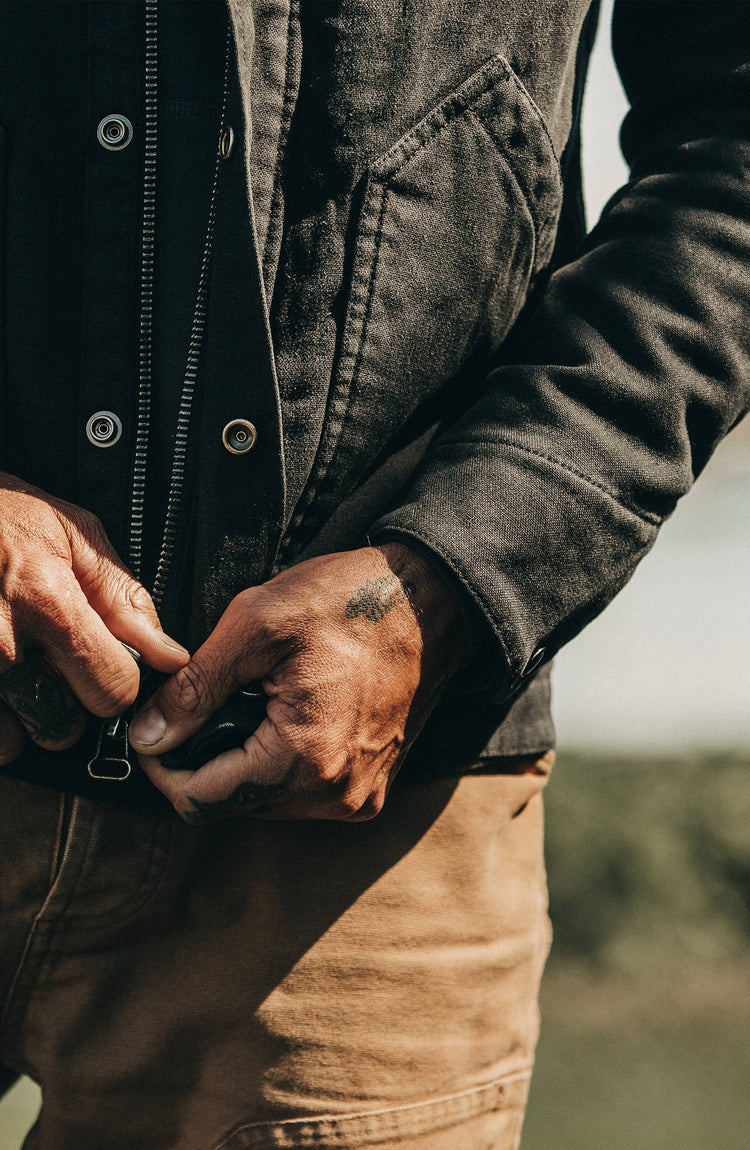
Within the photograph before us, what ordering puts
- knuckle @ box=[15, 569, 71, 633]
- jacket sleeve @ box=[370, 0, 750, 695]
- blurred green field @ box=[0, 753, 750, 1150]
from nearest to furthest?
knuckle @ box=[15, 569, 71, 633]
jacket sleeve @ box=[370, 0, 750, 695]
blurred green field @ box=[0, 753, 750, 1150]

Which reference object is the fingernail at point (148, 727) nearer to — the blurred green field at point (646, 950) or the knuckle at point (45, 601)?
the knuckle at point (45, 601)

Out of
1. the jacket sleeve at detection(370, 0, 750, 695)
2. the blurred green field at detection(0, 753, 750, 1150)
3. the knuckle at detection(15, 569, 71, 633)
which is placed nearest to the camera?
the knuckle at detection(15, 569, 71, 633)

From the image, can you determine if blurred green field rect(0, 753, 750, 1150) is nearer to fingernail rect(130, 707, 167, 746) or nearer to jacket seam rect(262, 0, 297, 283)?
fingernail rect(130, 707, 167, 746)

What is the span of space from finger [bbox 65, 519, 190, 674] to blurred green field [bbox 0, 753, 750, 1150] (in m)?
3.33

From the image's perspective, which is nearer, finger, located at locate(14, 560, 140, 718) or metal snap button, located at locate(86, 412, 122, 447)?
finger, located at locate(14, 560, 140, 718)

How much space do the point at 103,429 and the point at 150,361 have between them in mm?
90

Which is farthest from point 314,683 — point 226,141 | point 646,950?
point 646,950

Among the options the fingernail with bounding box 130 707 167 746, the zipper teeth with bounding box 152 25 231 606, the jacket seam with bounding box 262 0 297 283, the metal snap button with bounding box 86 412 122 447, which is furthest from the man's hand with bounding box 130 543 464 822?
the jacket seam with bounding box 262 0 297 283

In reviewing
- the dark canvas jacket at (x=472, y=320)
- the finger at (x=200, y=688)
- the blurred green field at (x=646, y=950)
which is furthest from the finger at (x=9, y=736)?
the blurred green field at (x=646, y=950)

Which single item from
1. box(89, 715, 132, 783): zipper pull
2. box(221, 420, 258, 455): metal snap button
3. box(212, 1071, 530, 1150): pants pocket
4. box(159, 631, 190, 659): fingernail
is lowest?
box(212, 1071, 530, 1150): pants pocket

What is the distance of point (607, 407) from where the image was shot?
108cm

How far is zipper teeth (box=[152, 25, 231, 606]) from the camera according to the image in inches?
40.1

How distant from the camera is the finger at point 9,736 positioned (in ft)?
3.31

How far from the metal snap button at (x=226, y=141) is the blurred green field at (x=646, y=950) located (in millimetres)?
3657
